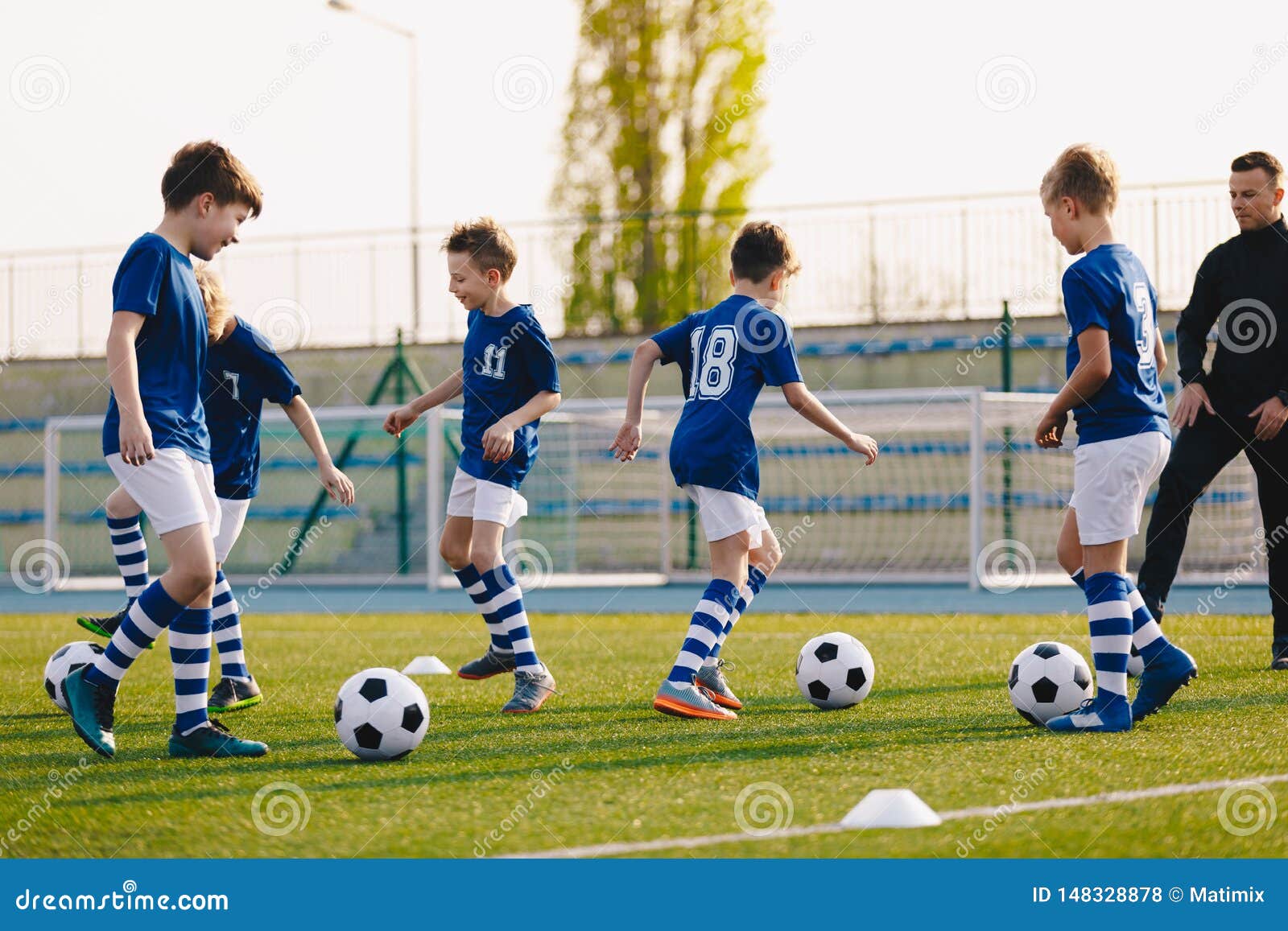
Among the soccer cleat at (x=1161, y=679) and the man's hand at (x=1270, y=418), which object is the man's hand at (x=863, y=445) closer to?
the soccer cleat at (x=1161, y=679)

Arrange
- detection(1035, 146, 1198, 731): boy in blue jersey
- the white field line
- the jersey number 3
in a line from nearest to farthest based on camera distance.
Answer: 1. the white field line
2. detection(1035, 146, 1198, 731): boy in blue jersey
3. the jersey number 3

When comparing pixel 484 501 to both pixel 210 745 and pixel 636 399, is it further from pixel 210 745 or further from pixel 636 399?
pixel 210 745

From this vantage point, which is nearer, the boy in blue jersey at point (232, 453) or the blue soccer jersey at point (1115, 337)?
the blue soccer jersey at point (1115, 337)

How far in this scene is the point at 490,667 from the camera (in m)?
5.76

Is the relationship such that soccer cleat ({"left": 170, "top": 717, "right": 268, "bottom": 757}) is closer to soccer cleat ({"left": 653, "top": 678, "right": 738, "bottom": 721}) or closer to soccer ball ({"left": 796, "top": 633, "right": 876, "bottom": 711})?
soccer cleat ({"left": 653, "top": 678, "right": 738, "bottom": 721})

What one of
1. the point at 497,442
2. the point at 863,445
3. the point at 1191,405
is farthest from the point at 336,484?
the point at 1191,405

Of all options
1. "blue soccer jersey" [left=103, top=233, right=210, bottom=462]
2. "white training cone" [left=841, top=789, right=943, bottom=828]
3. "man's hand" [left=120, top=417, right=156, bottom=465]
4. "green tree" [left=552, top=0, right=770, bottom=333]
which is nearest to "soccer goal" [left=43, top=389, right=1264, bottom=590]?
"green tree" [left=552, top=0, right=770, bottom=333]

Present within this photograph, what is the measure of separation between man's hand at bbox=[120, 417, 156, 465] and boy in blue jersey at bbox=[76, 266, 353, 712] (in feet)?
4.17

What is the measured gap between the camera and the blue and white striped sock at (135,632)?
4.00m

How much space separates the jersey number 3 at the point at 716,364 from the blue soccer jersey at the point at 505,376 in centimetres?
64

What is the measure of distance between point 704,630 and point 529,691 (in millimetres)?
799

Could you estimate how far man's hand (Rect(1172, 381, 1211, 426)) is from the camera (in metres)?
5.74

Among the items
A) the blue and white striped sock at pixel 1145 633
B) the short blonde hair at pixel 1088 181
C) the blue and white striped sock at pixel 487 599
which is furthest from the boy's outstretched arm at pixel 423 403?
the blue and white striped sock at pixel 1145 633

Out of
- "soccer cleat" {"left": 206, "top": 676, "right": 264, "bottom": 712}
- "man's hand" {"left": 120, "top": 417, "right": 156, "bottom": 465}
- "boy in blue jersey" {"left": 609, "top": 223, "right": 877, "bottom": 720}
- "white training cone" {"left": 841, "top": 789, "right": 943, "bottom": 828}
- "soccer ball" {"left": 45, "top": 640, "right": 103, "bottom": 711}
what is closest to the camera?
"white training cone" {"left": 841, "top": 789, "right": 943, "bottom": 828}
